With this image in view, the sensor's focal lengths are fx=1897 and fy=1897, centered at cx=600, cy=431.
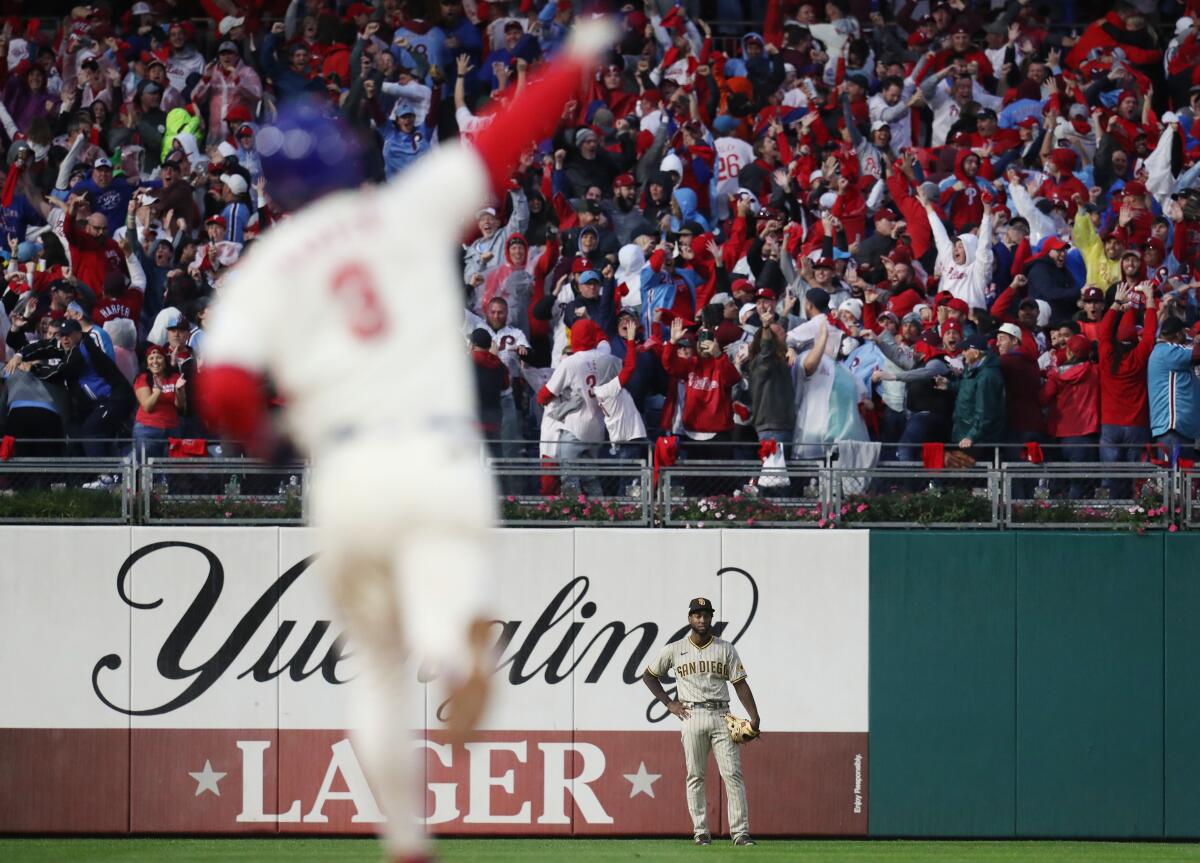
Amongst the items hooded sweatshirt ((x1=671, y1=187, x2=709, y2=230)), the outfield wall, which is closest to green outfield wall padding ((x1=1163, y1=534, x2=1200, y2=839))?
the outfield wall

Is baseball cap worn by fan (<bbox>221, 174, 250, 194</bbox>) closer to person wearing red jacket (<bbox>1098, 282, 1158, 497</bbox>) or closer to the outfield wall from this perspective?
the outfield wall

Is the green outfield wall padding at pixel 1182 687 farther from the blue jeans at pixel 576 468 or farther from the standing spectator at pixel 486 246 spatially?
the standing spectator at pixel 486 246

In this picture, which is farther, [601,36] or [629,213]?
[629,213]

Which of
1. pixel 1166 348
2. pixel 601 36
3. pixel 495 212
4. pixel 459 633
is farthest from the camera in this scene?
pixel 495 212

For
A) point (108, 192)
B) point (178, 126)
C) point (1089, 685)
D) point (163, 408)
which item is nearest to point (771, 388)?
point (1089, 685)

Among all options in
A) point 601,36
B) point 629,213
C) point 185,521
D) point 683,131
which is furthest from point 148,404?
point 601,36

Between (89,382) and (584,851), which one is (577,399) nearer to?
(584,851)

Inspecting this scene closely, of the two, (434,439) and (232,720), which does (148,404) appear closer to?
(232,720)
